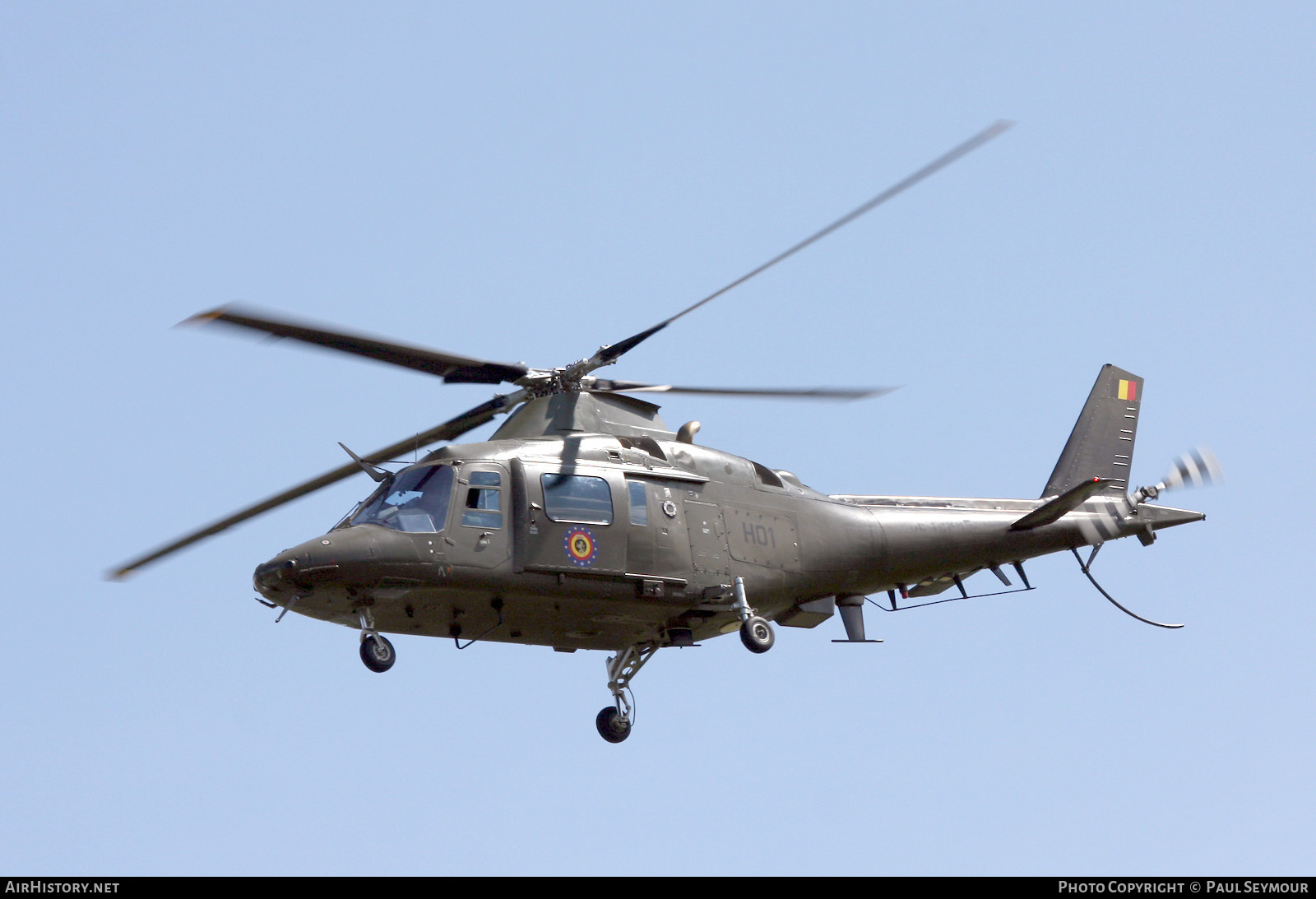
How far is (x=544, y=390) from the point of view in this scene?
2459cm

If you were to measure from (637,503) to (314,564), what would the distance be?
4.67 metres

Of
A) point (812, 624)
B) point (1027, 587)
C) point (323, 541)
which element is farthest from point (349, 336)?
point (1027, 587)

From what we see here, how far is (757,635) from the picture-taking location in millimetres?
23859

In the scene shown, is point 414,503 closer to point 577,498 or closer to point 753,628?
point 577,498

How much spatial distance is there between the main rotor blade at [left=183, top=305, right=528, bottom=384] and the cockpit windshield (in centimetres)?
137

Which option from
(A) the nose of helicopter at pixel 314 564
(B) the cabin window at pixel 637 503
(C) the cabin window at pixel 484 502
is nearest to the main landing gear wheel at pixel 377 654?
(A) the nose of helicopter at pixel 314 564

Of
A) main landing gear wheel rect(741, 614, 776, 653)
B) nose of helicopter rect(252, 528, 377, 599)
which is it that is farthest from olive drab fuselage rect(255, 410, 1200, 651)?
main landing gear wheel rect(741, 614, 776, 653)

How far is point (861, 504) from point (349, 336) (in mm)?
9048

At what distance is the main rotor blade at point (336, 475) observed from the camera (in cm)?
2281

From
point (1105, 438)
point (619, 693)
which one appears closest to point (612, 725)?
point (619, 693)

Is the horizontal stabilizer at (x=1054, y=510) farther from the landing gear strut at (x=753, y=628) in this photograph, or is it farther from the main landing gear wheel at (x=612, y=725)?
the main landing gear wheel at (x=612, y=725)

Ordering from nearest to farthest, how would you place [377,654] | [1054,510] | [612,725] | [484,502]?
1. [377,654]
2. [484,502]
3. [612,725]
4. [1054,510]

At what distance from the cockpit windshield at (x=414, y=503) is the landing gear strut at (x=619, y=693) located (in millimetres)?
4410
